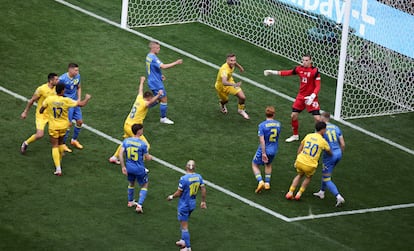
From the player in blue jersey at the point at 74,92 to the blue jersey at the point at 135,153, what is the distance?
3006 mm

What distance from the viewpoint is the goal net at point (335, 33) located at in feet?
89.6

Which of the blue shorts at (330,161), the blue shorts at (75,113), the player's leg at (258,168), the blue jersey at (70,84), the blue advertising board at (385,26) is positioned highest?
the blue advertising board at (385,26)

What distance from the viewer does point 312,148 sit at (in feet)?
71.6

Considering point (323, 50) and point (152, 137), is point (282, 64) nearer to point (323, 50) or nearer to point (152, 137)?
point (323, 50)

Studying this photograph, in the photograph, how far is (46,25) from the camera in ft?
97.8

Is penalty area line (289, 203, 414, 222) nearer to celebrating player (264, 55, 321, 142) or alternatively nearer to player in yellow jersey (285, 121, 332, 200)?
player in yellow jersey (285, 121, 332, 200)

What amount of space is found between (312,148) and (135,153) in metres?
3.65

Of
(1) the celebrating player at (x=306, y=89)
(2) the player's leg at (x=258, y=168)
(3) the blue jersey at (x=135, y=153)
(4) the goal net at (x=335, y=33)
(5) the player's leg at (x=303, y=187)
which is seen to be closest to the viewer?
(3) the blue jersey at (x=135, y=153)

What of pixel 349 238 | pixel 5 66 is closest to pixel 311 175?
pixel 349 238

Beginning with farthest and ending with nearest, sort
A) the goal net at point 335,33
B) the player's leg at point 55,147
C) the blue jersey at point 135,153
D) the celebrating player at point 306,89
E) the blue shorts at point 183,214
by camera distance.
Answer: the goal net at point 335,33 < the celebrating player at point 306,89 < the player's leg at point 55,147 < the blue jersey at point 135,153 < the blue shorts at point 183,214

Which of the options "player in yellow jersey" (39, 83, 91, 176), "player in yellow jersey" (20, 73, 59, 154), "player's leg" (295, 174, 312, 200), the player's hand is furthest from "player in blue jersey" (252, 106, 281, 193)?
"player in yellow jersey" (20, 73, 59, 154)


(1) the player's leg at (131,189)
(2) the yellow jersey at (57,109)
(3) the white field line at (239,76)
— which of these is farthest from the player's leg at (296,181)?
(2) the yellow jersey at (57,109)

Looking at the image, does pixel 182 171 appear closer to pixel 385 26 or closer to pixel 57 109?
pixel 57 109

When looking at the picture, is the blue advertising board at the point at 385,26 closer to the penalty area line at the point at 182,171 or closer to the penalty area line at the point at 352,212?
the penalty area line at the point at 352,212
